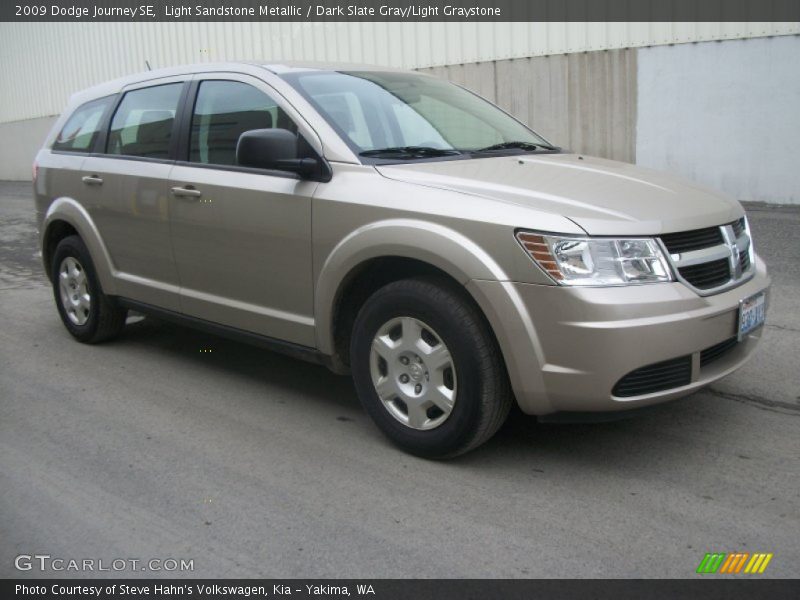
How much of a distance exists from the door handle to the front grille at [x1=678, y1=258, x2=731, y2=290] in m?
2.62

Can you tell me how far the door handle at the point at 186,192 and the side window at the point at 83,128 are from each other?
4.31 feet

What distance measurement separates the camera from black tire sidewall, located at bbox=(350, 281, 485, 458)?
3.65 metres

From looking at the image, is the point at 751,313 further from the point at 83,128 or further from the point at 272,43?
the point at 272,43

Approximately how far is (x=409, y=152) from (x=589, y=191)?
990 millimetres

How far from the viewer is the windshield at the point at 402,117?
4387 millimetres

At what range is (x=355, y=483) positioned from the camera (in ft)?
12.3

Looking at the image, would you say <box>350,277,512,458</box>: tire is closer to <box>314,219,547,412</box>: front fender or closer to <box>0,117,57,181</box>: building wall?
<box>314,219,547,412</box>: front fender

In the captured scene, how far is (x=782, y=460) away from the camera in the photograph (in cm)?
381

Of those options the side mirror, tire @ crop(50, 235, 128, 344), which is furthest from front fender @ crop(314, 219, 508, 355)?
tire @ crop(50, 235, 128, 344)

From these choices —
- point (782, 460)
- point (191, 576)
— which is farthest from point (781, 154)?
point (191, 576)
